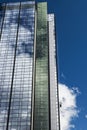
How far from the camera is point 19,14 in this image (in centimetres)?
16462

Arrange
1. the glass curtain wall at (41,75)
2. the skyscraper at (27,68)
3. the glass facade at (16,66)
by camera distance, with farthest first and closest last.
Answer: the glass curtain wall at (41,75), the skyscraper at (27,68), the glass facade at (16,66)

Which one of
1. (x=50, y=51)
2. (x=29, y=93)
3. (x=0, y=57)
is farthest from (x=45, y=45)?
(x=29, y=93)

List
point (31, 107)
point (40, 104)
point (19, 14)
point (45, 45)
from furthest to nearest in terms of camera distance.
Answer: point (19, 14) < point (45, 45) < point (40, 104) < point (31, 107)

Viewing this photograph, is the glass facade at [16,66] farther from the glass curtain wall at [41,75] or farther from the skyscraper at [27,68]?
the glass curtain wall at [41,75]

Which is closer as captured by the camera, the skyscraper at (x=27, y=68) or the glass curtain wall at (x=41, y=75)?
Result: the skyscraper at (x=27, y=68)

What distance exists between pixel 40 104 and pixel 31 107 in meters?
8.88

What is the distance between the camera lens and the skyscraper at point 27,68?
122 m

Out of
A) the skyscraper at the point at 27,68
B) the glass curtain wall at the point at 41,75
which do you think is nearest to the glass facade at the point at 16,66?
the skyscraper at the point at 27,68

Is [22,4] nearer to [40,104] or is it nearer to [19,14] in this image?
[19,14]

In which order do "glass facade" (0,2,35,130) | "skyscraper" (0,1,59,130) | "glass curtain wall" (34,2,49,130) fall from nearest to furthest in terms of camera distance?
"glass facade" (0,2,35,130) → "skyscraper" (0,1,59,130) → "glass curtain wall" (34,2,49,130)

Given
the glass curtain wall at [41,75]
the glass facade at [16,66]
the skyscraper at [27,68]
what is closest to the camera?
the glass facade at [16,66]

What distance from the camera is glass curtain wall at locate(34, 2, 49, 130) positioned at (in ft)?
412

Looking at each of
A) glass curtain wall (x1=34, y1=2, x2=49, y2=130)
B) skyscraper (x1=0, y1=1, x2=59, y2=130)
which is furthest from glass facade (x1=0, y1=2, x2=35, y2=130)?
glass curtain wall (x1=34, y1=2, x2=49, y2=130)

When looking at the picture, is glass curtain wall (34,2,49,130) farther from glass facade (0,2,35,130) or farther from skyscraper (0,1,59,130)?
glass facade (0,2,35,130)
